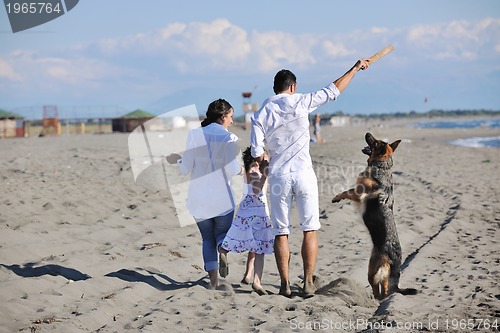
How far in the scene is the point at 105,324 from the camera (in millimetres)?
4891

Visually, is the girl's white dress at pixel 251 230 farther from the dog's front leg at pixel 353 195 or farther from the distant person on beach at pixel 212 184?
the dog's front leg at pixel 353 195

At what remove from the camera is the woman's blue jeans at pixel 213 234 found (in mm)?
6184

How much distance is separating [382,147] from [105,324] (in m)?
3.12

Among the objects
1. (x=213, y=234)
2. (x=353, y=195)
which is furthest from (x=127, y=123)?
(x=353, y=195)

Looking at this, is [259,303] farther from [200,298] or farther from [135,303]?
[135,303]

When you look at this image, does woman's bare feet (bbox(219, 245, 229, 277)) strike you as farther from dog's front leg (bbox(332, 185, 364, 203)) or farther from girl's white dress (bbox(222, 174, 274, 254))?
dog's front leg (bbox(332, 185, 364, 203))

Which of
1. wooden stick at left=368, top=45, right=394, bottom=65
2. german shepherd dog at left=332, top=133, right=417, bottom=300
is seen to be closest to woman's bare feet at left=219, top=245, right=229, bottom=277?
german shepherd dog at left=332, top=133, right=417, bottom=300

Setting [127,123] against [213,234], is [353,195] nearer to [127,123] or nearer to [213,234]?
[213,234]

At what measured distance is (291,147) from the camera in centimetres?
578

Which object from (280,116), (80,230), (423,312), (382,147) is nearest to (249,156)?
(280,116)

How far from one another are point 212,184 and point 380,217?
1.69 meters

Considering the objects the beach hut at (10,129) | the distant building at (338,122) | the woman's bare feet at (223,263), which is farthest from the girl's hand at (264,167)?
the distant building at (338,122)

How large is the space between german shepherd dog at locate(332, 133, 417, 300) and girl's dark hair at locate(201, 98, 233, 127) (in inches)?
56.5

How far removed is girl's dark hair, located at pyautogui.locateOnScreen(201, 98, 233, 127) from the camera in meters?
6.27
